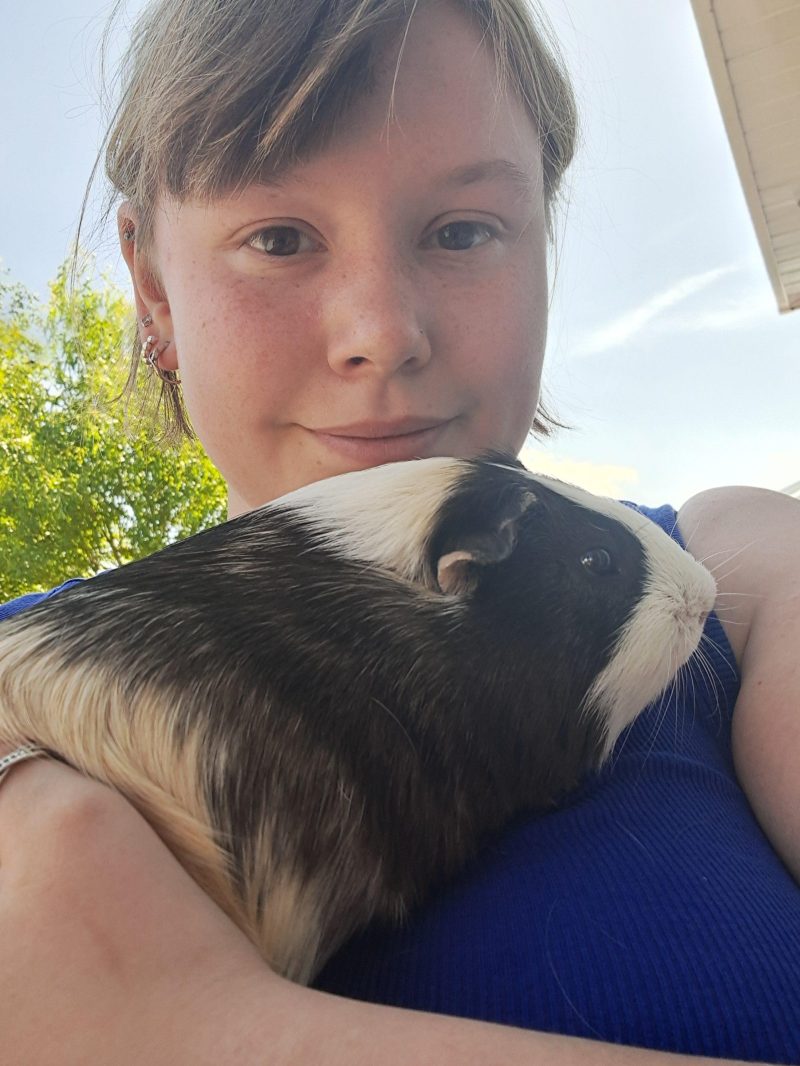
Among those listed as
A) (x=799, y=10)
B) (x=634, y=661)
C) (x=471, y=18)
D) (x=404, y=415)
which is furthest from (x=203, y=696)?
(x=799, y=10)

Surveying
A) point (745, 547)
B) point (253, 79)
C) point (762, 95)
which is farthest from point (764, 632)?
point (762, 95)

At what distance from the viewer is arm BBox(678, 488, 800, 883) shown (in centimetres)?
77

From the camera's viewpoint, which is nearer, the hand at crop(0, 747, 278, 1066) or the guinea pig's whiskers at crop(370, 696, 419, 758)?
the hand at crop(0, 747, 278, 1066)

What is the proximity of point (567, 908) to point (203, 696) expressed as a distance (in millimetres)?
340

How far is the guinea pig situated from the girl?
5 centimetres

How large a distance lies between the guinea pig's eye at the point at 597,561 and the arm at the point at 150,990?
1.43 feet

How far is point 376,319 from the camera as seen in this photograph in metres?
0.94

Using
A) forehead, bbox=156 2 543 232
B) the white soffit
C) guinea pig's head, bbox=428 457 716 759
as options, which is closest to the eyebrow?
forehead, bbox=156 2 543 232

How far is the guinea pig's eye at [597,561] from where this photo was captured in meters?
0.80

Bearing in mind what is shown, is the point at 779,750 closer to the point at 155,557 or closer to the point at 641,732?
the point at 641,732

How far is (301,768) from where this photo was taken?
22.1 inches

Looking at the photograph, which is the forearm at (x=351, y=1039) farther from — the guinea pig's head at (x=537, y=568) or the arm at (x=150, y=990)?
the guinea pig's head at (x=537, y=568)

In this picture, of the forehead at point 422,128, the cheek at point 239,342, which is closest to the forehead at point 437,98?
the forehead at point 422,128

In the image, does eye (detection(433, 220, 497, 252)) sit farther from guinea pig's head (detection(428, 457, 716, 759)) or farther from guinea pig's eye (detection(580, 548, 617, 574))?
guinea pig's eye (detection(580, 548, 617, 574))
